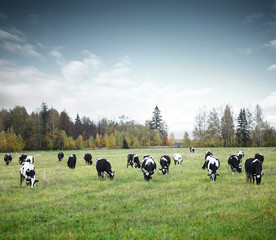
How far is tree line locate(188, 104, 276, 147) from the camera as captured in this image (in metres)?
64.9

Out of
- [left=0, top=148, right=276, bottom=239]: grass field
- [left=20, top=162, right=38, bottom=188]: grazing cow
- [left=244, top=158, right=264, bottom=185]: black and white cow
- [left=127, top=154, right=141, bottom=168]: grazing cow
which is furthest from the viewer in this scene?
[left=127, top=154, right=141, bottom=168]: grazing cow

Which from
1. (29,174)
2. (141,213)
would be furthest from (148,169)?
(29,174)

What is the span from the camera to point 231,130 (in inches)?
2672

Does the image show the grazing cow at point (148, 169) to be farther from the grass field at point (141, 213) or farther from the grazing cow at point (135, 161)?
the grazing cow at point (135, 161)

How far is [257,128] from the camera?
213 feet

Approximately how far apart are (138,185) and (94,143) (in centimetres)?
7084

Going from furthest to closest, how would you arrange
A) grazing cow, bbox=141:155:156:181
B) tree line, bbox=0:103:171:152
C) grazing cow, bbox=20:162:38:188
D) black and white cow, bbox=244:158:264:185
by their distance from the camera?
tree line, bbox=0:103:171:152 < grazing cow, bbox=141:155:156:181 < grazing cow, bbox=20:162:38:188 < black and white cow, bbox=244:158:264:185

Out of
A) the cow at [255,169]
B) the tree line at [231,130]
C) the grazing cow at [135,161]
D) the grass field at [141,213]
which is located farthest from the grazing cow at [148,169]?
the tree line at [231,130]

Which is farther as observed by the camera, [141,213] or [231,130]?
[231,130]

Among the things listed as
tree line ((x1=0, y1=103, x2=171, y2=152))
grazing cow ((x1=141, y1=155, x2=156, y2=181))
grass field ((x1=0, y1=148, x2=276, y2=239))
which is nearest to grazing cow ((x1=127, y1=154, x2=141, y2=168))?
grazing cow ((x1=141, y1=155, x2=156, y2=181))

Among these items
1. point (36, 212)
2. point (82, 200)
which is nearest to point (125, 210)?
point (82, 200)

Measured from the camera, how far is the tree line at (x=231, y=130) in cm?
6494

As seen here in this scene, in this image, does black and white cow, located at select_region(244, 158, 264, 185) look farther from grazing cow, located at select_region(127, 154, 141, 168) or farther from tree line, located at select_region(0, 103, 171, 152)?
tree line, located at select_region(0, 103, 171, 152)

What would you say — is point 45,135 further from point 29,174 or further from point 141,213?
point 141,213
